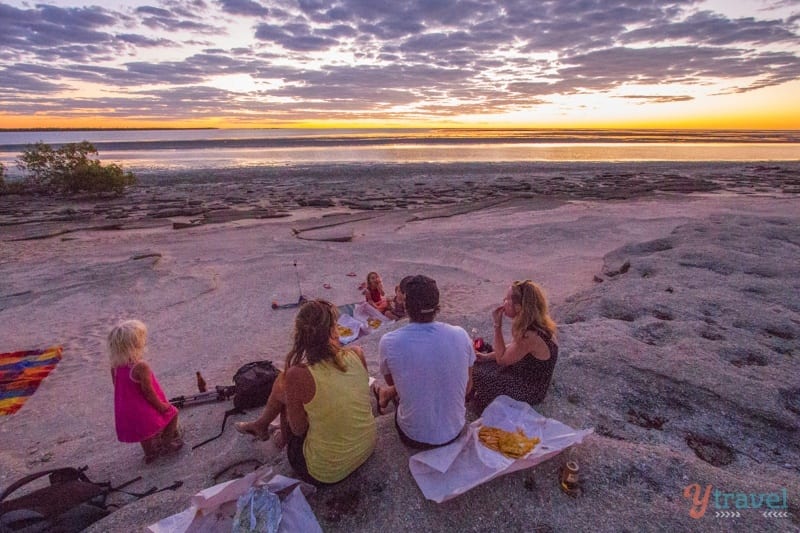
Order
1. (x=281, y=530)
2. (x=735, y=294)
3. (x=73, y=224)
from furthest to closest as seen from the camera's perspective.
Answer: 1. (x=73, y=224)
2. (x=735, y=294)
3. (x=281, y=530)

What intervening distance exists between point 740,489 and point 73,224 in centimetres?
1631

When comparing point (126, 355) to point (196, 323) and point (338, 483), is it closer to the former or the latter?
point (338, 483)

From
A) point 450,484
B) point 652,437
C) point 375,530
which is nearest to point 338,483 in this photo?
point 375,530

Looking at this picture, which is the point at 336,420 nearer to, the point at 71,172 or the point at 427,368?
the point at 427,368

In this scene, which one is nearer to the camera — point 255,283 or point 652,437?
point 652,437

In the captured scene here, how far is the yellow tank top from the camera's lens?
116 inches

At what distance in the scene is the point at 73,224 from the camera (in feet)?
43.5

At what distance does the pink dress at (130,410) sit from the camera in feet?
12.2

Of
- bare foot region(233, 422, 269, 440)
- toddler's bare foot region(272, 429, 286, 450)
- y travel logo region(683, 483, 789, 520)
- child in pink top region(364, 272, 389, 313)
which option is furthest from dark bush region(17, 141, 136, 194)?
y travel logo region(683, 483, 789, 520)

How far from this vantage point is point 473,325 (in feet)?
20.5

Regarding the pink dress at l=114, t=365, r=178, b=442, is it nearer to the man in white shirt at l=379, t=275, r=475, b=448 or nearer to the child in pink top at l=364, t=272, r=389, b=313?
the man in white shirt at l=379, t=275, r=475, b=448

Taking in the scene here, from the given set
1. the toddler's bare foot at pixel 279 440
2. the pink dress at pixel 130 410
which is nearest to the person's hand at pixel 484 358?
the toddler's bare foot at pixel 279 440

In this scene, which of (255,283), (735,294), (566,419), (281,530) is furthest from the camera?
(255,283)

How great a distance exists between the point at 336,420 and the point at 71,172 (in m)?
21.1
